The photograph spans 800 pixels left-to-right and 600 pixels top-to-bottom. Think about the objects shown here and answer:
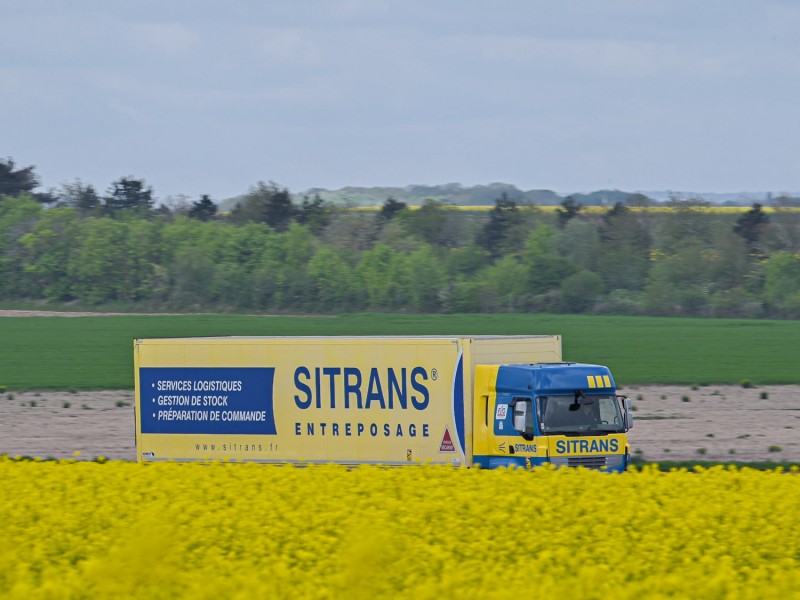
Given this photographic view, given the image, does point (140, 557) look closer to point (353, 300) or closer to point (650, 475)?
point (650, 475)

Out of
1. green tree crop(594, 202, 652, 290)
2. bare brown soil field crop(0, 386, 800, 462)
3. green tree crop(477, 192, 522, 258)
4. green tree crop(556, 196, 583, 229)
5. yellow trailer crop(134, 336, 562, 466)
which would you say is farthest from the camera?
green tree crop(556, 196, 583, 229)

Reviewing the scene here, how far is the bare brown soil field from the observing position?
31.2 meters

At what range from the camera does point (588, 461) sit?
845 inches

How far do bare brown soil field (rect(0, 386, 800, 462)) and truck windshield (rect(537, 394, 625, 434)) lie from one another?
7.95 metres

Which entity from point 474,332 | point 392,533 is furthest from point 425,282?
point 392,533

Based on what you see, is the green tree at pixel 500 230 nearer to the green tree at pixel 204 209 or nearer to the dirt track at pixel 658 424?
the green tree at pixel 204 209

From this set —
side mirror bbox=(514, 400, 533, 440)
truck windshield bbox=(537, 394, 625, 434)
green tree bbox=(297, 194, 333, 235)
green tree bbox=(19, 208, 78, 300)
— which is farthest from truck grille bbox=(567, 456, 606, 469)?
green tree bbox=(297, 194, 333, 235)

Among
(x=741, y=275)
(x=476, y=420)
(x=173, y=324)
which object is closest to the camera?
(x=476, y=420)

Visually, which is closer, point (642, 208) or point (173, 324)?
point (173, 324)

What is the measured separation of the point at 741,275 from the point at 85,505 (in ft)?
301

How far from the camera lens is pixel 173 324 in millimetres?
82000

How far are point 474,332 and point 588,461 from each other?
50.5m

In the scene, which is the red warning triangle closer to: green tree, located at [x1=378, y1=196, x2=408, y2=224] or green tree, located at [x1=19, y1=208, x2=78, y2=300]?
green tree, located at [x1=19, y1=208, x2=78, y2=300]

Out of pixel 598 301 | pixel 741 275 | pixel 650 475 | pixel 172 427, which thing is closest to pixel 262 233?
pixel 598 301
